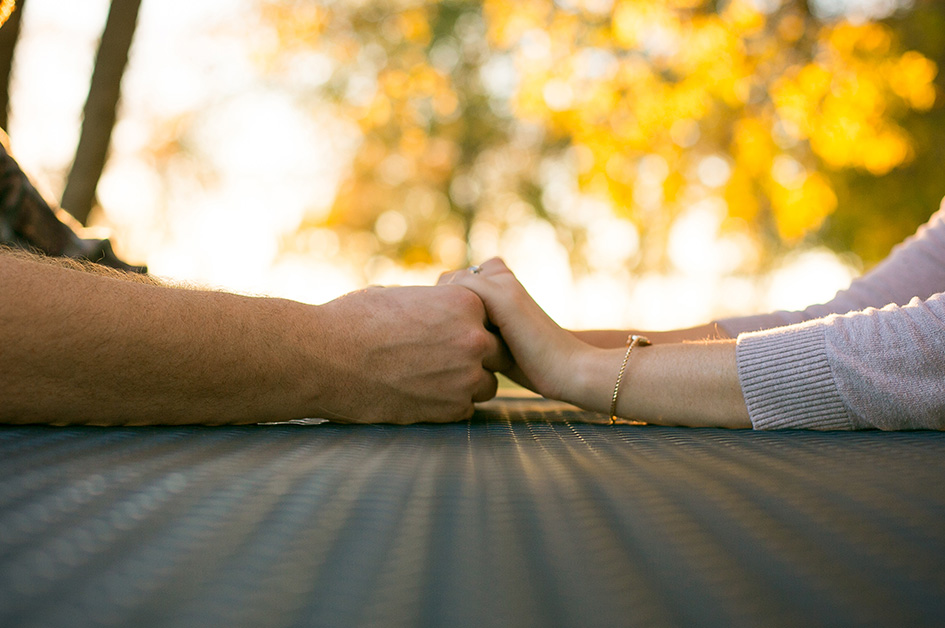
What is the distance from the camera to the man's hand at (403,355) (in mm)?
1198

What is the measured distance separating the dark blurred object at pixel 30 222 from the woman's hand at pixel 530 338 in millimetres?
887

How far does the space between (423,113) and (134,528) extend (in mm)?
14189

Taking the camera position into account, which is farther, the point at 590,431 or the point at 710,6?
the point at 710,6

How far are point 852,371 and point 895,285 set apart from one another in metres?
0.89

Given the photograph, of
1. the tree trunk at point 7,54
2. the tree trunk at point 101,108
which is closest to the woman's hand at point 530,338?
the tree trunk at point 7,54

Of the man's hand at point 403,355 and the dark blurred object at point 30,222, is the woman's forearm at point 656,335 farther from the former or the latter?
the dark blurred object at point 30,222

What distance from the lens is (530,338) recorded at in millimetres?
1426

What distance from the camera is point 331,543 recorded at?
0.46 metres

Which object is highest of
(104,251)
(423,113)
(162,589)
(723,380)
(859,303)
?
(423,113)

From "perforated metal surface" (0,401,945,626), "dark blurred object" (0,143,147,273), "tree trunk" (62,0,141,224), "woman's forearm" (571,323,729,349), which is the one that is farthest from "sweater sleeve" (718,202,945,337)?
"tree trunk" (62,0,141,224)

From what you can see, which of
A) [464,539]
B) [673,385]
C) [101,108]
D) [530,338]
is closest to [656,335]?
[530,338]

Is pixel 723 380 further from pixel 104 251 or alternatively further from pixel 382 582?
pixel 104 251

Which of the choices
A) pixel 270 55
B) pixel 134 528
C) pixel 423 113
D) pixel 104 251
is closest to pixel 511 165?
pixel 423 113

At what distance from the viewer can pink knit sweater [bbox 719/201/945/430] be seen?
3.40ft
